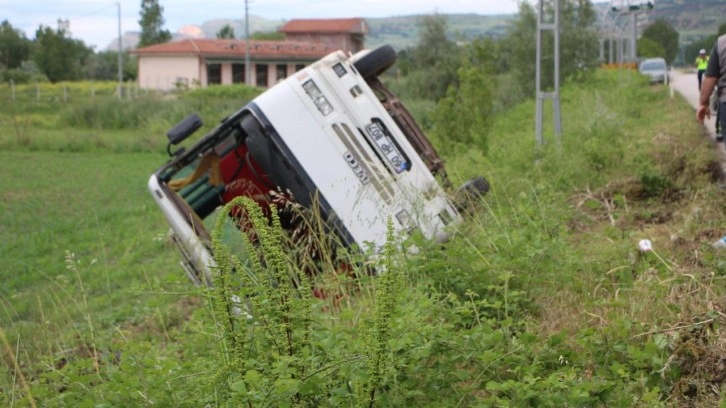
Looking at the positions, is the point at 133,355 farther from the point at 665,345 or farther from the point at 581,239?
the point at 581,239

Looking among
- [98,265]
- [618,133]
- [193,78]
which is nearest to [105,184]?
[98,265]

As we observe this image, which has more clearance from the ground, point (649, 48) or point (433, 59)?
point (649, 48)

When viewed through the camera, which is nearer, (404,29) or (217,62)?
(217,62)

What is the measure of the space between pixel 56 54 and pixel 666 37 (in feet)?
144

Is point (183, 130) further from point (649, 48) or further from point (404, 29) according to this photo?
point (404, 29)

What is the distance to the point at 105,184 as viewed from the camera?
2636cm

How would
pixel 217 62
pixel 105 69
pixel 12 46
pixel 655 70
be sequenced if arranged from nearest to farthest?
pixel 655 70, pixel 12 46, pixel 217 62, pixel 105 69

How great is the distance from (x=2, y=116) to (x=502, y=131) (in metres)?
22.6

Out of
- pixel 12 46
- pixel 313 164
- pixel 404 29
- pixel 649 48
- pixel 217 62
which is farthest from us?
pixel 404 29

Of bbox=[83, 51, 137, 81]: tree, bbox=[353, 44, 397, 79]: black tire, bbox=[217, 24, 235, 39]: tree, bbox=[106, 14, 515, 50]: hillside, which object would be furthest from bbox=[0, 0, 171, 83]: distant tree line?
bbox=[353, 44, 397, 79]: black tire

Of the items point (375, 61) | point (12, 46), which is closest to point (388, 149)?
point (375, 61)

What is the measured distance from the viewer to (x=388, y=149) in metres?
10.1

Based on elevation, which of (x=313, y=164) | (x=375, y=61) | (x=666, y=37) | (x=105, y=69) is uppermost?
(x=666, y=37)

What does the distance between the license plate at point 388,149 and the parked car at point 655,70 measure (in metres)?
39.9
